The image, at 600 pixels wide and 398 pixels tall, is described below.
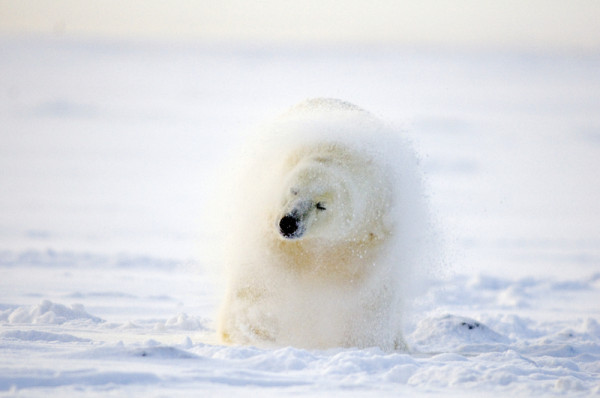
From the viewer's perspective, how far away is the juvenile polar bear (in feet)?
17.6

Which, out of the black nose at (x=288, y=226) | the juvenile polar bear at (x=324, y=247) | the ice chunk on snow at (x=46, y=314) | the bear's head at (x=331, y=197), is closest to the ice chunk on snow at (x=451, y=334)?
the juvenile polar bear at (x=324, y=247)

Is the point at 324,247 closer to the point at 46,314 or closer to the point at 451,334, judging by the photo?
the point at 451,334

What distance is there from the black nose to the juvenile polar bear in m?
0.20

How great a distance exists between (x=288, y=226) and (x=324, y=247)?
0.49 m

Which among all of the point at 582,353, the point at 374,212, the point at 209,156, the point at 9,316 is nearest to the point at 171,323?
the point at 9,316

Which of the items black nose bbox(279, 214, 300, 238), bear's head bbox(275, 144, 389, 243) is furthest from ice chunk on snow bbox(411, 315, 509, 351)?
black nose bbox(279, 214, 300, 238)

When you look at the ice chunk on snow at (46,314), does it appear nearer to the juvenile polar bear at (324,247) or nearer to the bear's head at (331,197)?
the juvenile polar bear at (324,247)

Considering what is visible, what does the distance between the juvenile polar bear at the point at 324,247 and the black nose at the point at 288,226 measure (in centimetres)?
20

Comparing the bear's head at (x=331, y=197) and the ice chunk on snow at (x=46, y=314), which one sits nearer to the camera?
the bear's head at (x=331, y=197)

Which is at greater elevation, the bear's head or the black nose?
the bear's head

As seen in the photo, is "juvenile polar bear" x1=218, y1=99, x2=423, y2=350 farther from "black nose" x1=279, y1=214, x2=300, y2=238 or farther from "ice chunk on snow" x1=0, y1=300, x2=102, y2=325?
"ice chunk on snow" x1=0, y1=300, x2=102, y2=325

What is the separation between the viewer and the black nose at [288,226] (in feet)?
16.3

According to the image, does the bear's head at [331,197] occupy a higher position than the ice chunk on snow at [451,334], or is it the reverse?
the bear's head at [331,197]

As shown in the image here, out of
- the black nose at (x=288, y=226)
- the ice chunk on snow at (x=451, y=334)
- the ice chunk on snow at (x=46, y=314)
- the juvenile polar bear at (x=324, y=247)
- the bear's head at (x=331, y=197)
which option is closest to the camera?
the black nose at (x=288, y=226)
